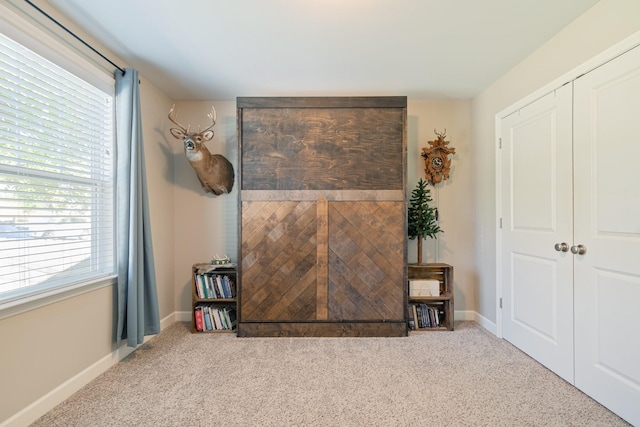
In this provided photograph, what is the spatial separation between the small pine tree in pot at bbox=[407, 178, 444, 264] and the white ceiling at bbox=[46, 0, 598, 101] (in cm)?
115

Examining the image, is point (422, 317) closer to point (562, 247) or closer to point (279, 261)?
point (562, 247)

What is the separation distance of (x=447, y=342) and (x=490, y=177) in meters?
1.72

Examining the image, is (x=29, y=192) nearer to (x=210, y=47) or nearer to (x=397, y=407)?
(x=210, y=47)

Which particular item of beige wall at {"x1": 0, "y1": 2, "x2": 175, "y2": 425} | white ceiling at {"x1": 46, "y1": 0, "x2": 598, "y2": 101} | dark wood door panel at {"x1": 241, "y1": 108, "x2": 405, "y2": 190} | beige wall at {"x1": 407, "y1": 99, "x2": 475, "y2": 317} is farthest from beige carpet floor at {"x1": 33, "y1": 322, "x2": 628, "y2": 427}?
white ceiling at {"x1": 46, "y1": 0, "x2": 598, "y2": 101}

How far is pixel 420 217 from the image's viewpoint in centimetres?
325

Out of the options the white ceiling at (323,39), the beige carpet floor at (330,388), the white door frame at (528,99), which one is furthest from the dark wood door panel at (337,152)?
the beige carpet floor at (330,388)

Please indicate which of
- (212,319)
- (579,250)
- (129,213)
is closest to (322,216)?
(212,319)

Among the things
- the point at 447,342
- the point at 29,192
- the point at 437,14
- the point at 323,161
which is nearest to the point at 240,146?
the point at 323,161

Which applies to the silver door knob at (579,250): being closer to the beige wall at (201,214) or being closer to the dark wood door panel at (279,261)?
the dark wood door panel at (279,261)

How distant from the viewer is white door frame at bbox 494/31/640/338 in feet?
5.85

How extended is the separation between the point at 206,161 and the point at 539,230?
3082 millimetres

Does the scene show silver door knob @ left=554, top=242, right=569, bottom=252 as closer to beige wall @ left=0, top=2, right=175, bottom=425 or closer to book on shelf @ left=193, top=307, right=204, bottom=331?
book on shelf @ left=193, top=307, right=204, bottom=331

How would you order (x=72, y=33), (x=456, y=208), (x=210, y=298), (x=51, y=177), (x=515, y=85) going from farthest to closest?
1. (x=456, y=208)
2. (x=210, y=298)
3. (x=515, y=85)
4. (x=72, y=33)
5. (x=51, y=177)

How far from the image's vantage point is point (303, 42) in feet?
7.89
